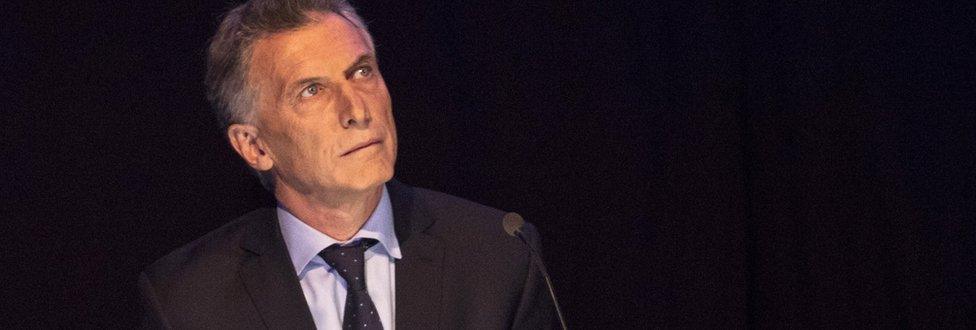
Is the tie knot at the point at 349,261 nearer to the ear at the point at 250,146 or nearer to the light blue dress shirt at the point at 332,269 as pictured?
the light blue dress shirt at the point at 332,269

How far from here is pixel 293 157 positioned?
237 centimetres

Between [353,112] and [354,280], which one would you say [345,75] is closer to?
[353,112]

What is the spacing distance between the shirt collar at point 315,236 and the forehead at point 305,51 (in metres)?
0.32

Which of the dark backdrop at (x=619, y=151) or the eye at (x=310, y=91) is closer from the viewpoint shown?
the eye at (x=310, y=91)

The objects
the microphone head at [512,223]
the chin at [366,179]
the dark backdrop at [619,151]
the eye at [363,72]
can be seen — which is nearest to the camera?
the microphone head at [512,223]

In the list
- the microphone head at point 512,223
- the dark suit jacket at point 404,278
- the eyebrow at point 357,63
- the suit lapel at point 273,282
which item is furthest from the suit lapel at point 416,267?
the microphone head at point 512,223

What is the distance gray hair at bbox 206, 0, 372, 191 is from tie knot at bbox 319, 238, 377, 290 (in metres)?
0.31

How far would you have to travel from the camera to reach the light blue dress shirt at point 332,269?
2424 mm

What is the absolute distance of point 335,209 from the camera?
95.0 inches

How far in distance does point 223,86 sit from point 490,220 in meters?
0.64

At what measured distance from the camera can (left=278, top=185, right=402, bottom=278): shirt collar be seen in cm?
243

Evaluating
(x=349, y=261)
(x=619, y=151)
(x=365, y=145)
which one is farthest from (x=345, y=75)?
(x=619, y=151)

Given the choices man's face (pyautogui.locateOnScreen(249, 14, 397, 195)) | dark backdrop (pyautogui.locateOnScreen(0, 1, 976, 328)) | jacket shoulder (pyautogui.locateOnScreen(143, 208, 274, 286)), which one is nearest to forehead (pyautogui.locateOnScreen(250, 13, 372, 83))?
man's face (pyautogui.locateOnScreen(249, 14, 397, 195))

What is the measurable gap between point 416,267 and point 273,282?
294mm
